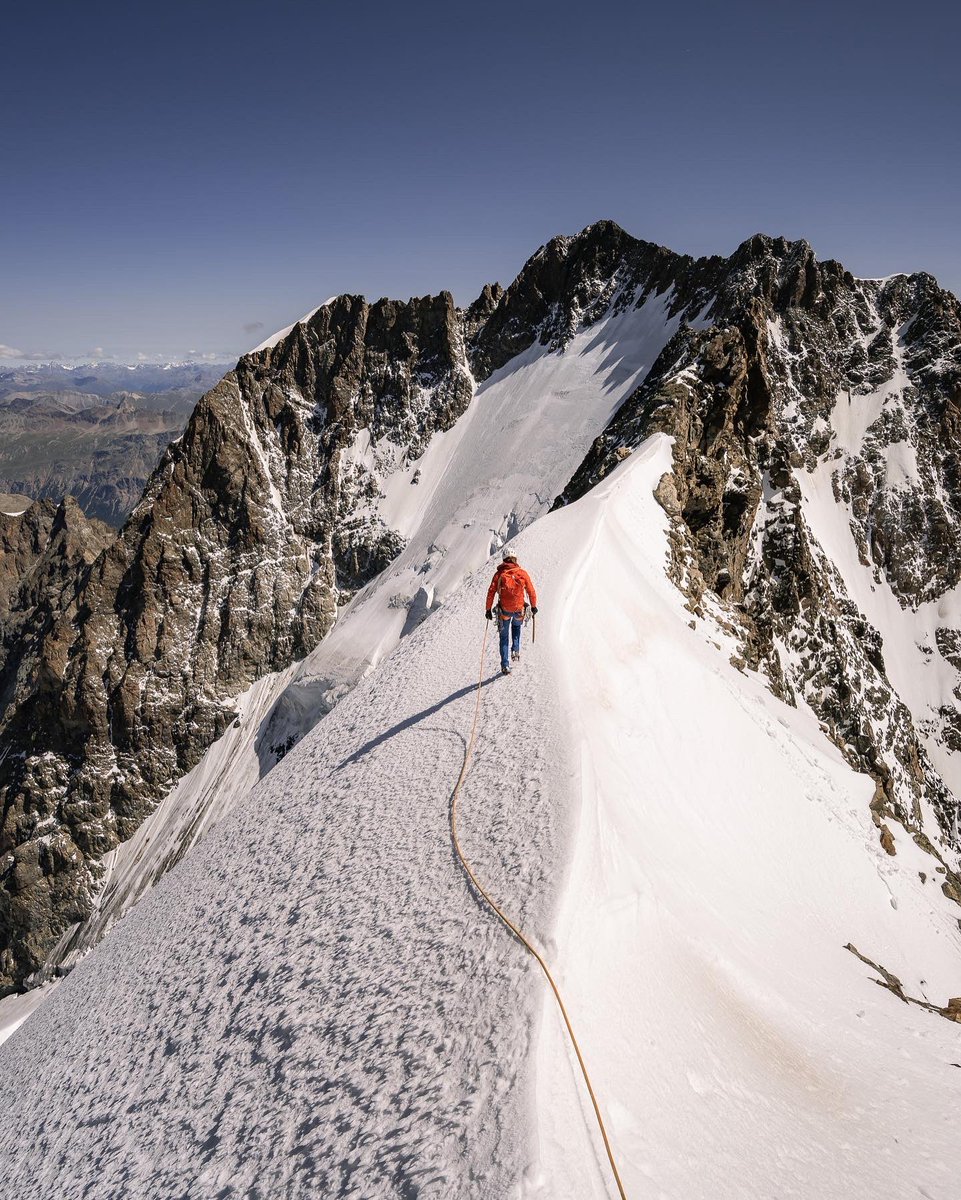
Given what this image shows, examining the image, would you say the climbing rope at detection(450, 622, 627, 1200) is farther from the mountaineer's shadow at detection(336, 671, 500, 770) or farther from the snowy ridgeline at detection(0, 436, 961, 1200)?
the mountaineer's shadow at detection(336, 671, 500, 770)

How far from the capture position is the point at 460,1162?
3627 mm

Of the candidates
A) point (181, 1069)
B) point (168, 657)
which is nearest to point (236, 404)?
point (168, 657)

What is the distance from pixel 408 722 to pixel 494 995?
4.89 m

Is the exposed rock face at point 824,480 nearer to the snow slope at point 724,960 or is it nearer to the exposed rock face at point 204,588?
the snow slope at point 724,960

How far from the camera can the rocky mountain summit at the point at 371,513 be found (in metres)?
54.7

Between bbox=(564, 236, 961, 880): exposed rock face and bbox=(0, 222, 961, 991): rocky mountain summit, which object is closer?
bbox=(564, 236, 961, 880): exposed rock face

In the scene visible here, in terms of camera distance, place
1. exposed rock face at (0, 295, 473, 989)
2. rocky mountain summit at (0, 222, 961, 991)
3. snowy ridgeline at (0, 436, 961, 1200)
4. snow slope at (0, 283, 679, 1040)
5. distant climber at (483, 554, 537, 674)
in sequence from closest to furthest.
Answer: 1. snowy ridgeline at (0, 436, 961, 1200)
2. distant climber at (483, 554, 537, 674)
3. rocky mountain summit at (0, 222, 961, 991)
4. snow slope at (0, 283, 679, 1040)
5. exposed rock face at (0, 295, 473, 989)

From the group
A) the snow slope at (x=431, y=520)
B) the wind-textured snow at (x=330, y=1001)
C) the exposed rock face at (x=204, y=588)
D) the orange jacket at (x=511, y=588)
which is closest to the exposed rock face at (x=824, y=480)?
the orange jacket at (x=511, y=588)

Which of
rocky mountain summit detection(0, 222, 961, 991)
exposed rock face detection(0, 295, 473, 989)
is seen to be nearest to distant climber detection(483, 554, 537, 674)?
rocky mountain summit detection(0, 222, 961, 991)

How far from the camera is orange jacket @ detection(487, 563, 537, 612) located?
951 cm

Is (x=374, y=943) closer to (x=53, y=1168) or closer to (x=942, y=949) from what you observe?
(x=53, y=1168)

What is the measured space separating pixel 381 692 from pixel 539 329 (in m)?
79.7

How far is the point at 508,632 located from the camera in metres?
9.69

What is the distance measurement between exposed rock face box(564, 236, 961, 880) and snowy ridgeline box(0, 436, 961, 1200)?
1069cm
